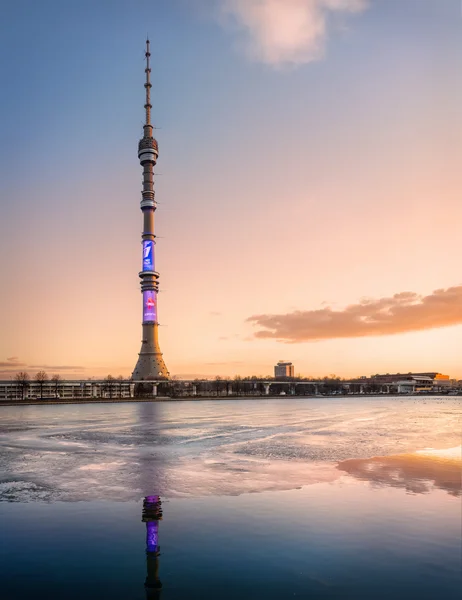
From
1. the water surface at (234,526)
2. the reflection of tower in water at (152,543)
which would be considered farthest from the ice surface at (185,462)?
the reflection of tower in water at (152,543)

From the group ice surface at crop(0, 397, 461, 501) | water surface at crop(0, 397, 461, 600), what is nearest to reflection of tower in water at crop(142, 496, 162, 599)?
water surface at crop(0, 397, 461, 600)

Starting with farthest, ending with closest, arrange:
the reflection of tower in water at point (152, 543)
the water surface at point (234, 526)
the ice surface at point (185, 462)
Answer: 1. the ice surface at point (185, 462)
2. the water surface at point (234, 526)
3. the reflection of tower in water at point (152, 543)

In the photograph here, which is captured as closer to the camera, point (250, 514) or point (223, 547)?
point (223, 547)

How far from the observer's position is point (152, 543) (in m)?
13.6

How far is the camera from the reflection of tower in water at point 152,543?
10727 millimetres

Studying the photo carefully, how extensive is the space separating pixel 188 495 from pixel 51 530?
5575 mm

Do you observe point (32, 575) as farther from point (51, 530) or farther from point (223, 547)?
point (223, 547)

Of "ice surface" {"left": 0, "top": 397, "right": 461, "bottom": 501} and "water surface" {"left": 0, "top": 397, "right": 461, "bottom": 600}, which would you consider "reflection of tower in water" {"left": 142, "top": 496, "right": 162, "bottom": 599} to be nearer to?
"water surface" {"left": 0, "top": 397, "right": 461, "bottom": 600}

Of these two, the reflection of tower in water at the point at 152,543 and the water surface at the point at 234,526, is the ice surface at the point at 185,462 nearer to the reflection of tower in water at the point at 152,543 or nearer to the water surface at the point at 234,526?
the water surface at the point at 234,526

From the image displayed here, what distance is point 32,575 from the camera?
11523 millimetres

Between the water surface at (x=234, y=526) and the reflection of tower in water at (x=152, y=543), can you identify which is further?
the water surface at (x=234, y=526)

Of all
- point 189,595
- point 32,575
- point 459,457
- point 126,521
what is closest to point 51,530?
point 126,521

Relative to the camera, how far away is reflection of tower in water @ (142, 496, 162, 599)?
10.7 metres

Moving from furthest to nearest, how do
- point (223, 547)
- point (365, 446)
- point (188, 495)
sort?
point (365, 446)
point (188, 495)
point (223, 547)
